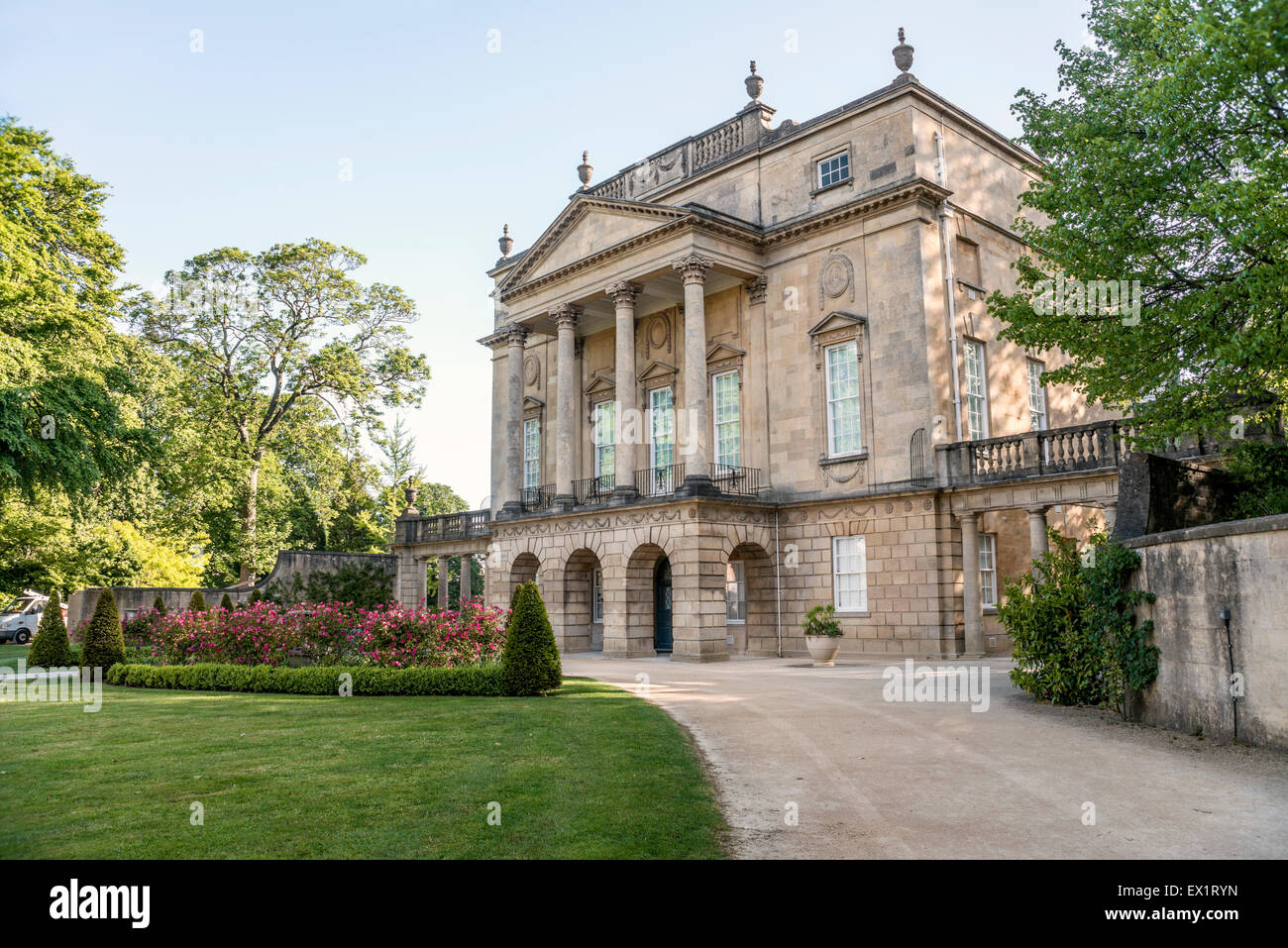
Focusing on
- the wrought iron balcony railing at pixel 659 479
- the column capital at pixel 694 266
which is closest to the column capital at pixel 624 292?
the column capital at pixel 694 266

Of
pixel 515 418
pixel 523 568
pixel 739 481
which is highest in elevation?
pixel 515 418

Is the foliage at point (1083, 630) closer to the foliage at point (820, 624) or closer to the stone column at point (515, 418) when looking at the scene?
the foliage at point (820, 624)

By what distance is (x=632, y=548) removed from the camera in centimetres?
2805

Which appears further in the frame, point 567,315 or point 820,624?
point 567,315

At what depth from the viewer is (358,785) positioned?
832cm

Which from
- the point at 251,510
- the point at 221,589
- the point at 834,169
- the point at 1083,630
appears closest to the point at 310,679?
the point at 1083,630

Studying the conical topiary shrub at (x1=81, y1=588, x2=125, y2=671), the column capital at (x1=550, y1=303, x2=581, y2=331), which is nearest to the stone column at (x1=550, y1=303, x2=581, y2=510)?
the column capital at (x1=550, y1=303, x2=581, y2=331)

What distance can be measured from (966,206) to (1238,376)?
55.1ft

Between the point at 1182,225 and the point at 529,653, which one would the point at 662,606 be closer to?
the point at 529,653

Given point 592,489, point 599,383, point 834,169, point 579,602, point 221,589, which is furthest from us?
point 221,589

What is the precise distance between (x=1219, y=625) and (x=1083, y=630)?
3269mm

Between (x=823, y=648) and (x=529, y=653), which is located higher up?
(x=529, y=653)
